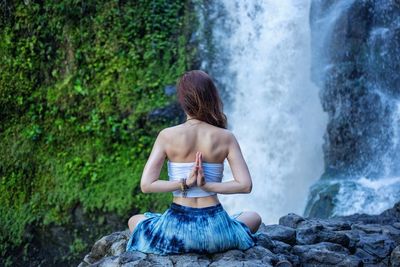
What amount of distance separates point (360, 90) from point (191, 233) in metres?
7.33

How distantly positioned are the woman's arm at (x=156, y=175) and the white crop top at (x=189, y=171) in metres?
0.09

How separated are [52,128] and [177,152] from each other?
7860 millimetres

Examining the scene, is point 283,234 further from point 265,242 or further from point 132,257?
point 132,257

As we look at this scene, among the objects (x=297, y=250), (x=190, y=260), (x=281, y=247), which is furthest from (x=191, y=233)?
(x=297, y=250)

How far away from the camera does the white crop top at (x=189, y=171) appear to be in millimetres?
3246

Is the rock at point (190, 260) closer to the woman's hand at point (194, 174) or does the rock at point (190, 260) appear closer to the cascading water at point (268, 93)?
the woman's hand at point (194, 174)

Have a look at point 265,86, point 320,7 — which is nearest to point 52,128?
point 265,86

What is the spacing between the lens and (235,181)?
322 cm

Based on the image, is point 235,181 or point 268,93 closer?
→ point 235,181

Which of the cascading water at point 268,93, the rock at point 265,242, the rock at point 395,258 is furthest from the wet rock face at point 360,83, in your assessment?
the rock at point 265,242

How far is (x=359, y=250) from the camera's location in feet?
14.7

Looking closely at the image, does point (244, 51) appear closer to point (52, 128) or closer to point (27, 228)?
point (52, 128)

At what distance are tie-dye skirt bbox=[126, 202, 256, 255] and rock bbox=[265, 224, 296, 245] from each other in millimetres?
984

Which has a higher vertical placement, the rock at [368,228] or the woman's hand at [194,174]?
the woman's hand at [194,174]
